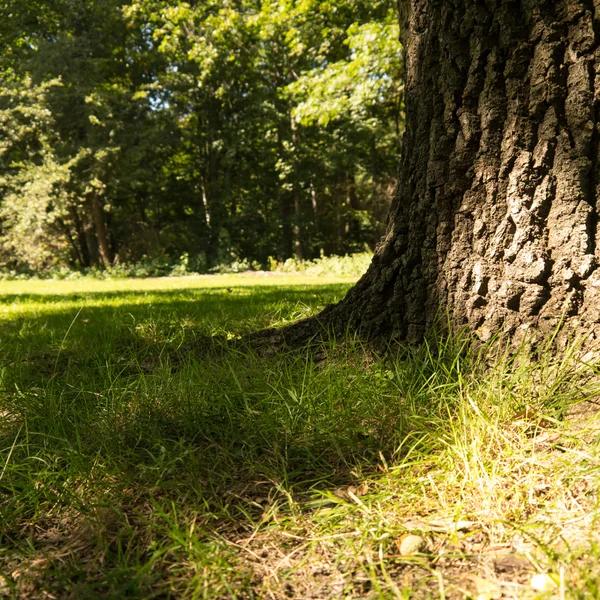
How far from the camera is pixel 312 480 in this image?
63.9 inches

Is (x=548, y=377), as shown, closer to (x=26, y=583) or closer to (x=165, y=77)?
(x=26, y=583)

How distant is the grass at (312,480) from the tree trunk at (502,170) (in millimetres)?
234

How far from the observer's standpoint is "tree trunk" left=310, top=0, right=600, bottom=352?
1936 millimetres

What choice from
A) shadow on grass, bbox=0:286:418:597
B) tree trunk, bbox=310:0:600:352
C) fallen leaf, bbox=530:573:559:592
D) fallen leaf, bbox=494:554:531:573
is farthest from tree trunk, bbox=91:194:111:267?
fallen leaf, bbox=530:573:559:592

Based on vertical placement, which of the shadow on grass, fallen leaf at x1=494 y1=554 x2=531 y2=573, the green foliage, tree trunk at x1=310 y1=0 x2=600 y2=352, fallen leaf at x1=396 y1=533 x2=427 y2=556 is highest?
the green foliage

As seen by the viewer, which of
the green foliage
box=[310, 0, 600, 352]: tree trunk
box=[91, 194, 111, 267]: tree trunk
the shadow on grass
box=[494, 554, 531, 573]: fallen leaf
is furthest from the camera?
box=[91, 194, 111, 267]: tree trunk

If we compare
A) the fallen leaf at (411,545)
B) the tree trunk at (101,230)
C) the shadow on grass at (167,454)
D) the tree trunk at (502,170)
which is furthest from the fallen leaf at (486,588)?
the tree trunk at (101,230)

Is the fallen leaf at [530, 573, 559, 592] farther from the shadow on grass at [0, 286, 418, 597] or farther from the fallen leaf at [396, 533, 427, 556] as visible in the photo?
the shadow on grass at [0, 286, 418, 597]

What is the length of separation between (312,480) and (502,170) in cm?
147

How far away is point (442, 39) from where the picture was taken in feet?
7.32

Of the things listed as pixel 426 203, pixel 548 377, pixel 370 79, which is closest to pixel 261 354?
pixel 426 203

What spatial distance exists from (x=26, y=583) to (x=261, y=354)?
5.11ft

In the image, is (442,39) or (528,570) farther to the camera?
(442,39)

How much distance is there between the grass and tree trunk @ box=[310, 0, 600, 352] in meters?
0.23
